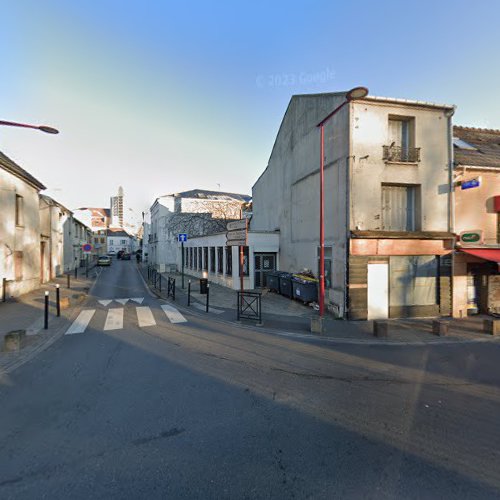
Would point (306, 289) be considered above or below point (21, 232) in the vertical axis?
below

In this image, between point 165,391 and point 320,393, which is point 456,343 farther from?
point 165,391

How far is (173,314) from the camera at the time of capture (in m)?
9.46

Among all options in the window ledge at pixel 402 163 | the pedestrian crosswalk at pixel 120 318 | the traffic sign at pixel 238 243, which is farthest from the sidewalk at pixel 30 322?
the window ledge at pixel 402 163

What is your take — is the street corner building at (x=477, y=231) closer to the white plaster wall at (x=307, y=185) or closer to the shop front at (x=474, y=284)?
the shop front at (x=474, y=284)

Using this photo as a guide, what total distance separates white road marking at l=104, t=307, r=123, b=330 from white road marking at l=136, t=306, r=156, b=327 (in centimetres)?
57

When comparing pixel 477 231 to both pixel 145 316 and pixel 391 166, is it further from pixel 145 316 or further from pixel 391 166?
pixel 145 316

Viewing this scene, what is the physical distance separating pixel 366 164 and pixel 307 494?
31.2 feet

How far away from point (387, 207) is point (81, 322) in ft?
37.6

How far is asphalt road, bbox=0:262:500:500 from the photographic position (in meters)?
2.61

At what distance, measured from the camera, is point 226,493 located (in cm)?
247

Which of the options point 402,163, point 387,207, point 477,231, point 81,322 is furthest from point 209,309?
point 477,231

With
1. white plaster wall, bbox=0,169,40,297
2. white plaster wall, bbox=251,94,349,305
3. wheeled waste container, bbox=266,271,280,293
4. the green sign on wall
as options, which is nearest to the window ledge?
white plaster wall, bbox=251,94,349,305

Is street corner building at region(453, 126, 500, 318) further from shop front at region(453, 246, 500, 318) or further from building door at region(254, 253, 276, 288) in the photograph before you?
building door at region(254, 253, 276, 288)

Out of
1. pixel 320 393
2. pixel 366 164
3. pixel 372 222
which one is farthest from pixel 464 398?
pixel 366 164
